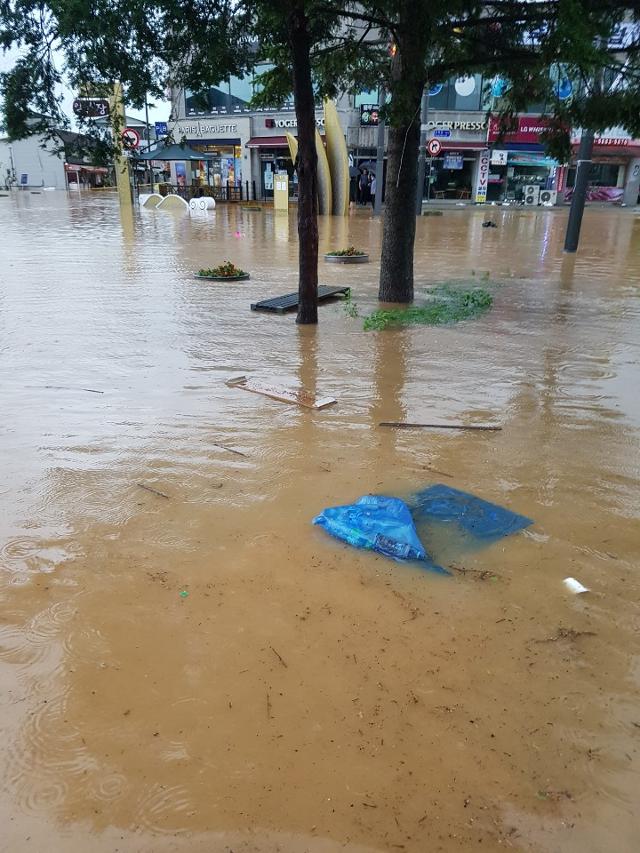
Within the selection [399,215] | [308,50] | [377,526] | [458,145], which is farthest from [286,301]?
[458,145]

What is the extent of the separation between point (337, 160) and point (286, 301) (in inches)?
845

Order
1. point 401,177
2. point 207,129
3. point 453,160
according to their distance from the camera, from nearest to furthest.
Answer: point 401,177 < point 453,160 < point 207,129

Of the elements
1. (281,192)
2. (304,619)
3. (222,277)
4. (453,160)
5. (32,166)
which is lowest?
(304,619)

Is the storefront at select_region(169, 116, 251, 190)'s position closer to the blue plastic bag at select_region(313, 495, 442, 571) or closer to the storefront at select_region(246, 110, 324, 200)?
the storefront at select_region(246, 110, 324, 200)

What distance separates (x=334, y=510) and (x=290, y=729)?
174 cm

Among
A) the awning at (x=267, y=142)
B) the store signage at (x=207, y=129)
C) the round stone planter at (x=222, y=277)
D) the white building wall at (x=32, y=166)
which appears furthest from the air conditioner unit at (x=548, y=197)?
the white building wall at (x=32, y=166)

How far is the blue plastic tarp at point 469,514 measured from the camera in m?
4.29

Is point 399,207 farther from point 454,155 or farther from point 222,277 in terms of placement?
point 454,155

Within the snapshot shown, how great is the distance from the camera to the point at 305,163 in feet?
30.3

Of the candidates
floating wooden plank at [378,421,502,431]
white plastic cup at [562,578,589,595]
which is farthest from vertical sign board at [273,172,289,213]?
white plastic cup at [562,578,589,595]

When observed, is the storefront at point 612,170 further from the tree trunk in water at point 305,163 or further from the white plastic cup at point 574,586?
the white plastic cup at point 574,586

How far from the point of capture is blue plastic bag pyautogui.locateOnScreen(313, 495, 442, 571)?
13.2 feet

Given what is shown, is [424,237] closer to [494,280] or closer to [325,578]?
[494,280]

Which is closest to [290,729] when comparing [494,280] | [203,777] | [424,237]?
[203,777]
